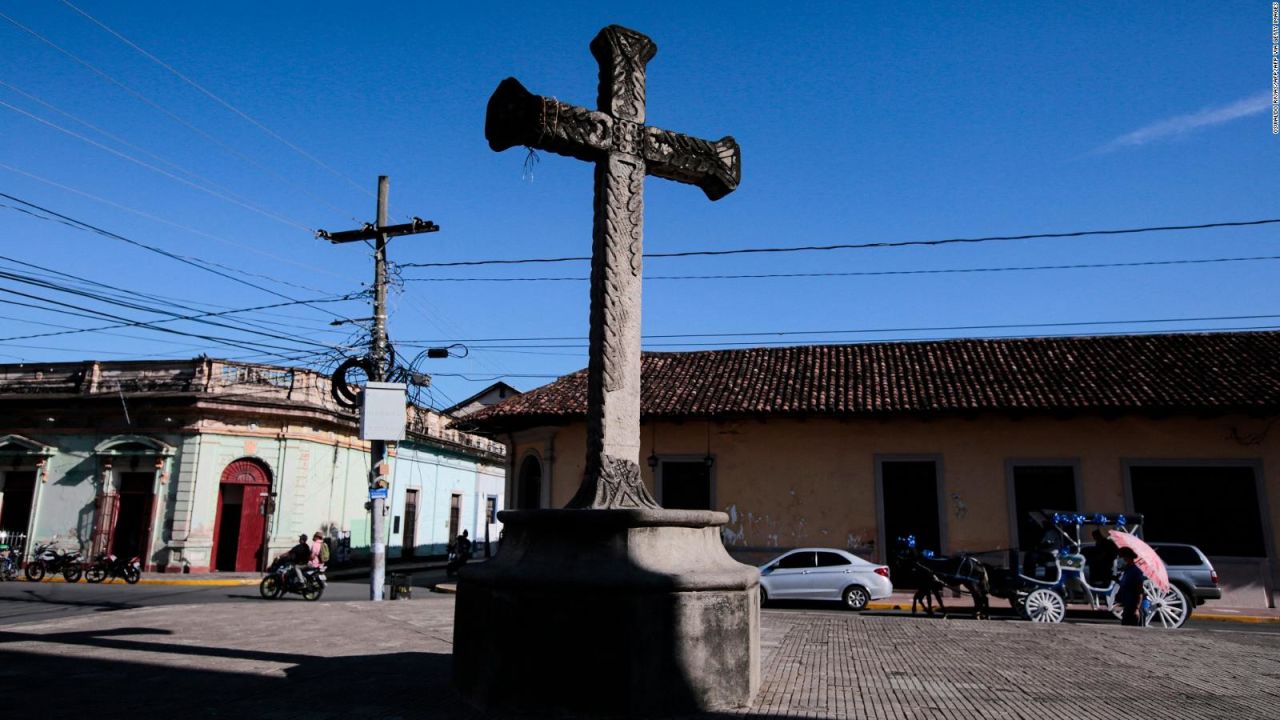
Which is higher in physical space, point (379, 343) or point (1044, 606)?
point (379, 343)

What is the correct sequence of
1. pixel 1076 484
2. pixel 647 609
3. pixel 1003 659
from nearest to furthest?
pixel 647 609 → pixel 1003 659 → pixel 1076 484

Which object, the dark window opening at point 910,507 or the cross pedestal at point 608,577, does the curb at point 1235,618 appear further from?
the cross pedestal at point 608,577

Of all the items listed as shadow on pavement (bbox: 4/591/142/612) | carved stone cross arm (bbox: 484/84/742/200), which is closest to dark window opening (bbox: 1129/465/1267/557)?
carved stone cross arm (bbox: 484/84/742/200)

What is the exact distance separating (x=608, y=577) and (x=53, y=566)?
23.3 m

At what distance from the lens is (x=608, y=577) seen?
175 inches

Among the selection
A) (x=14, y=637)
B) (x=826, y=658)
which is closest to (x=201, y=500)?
(x=14, y=637)

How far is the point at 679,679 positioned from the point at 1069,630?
5.60 metres

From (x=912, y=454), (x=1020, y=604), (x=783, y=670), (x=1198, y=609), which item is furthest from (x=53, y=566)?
(x=1198, y=609)

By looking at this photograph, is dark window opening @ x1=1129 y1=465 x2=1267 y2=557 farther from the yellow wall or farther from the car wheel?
the car wheel

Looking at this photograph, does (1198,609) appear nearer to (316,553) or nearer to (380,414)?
(380,414)

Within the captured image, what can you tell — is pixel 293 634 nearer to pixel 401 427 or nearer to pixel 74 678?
pixel 74 678

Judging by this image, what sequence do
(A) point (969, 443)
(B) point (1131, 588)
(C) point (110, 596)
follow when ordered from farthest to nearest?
1. (A) point (969, 443)
2. (C) point (110, 596)
3. (B) point (1131, 588)

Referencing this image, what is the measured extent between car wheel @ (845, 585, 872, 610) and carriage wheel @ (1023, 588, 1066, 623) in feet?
12.3

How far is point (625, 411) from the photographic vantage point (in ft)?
17.7
